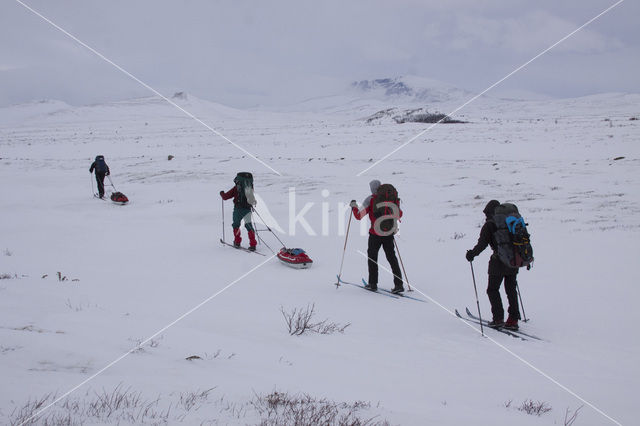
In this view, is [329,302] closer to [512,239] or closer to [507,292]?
[507,292]

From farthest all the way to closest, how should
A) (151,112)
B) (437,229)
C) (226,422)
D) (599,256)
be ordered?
(151,112) < (437,229) < (599,256) < (226,422)

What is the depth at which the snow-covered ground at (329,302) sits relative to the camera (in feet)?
13.6

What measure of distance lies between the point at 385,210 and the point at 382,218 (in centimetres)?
17

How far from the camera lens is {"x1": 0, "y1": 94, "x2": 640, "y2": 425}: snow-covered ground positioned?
4148 millimetres

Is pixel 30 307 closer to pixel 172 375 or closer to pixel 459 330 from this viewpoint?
pixel 172 375

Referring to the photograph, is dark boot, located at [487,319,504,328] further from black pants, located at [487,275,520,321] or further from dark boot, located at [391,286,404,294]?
dark boot, located at [391,286,404,294]

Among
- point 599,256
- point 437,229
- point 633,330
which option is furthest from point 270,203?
point 633,330

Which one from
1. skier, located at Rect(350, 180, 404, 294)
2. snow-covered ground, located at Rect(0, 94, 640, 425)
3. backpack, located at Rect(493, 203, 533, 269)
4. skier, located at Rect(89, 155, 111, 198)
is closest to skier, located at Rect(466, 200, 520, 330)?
backpack, located at Rect(493, 203, 533, 269)

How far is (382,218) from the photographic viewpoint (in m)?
8.48

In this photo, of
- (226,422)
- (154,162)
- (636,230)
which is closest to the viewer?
(226,422)

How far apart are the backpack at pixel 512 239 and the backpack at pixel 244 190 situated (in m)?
7.04

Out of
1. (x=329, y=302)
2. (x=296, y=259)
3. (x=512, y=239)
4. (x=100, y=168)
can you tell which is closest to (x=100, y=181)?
(x=100, y=168)

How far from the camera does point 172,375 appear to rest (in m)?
4.18

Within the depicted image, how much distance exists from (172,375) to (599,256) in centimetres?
964
